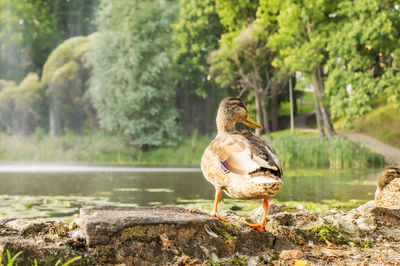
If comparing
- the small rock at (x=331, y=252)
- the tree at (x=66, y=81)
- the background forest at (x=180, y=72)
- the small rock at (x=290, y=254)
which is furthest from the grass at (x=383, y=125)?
the small rock at (x=290, y=254)

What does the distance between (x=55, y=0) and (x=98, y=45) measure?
14302 mm

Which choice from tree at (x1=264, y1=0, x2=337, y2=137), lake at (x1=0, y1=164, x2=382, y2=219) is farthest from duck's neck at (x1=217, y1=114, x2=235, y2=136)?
tree at (x1=264, y1=0, x2=337, y2=137)

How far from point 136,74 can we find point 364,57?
11165 mm

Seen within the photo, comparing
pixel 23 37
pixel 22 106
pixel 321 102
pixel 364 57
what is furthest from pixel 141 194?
pixel 23 37

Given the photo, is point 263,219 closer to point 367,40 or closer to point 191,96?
point 367,40

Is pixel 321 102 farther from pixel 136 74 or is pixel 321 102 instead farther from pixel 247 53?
pixel 136 74

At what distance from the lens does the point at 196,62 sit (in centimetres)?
2700

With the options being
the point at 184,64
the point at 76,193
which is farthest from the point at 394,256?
the point at 184,64

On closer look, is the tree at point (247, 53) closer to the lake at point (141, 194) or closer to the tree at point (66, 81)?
the tree at point (66, 81)

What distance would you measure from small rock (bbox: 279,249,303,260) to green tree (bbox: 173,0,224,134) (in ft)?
76.3

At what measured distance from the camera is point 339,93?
16.8m

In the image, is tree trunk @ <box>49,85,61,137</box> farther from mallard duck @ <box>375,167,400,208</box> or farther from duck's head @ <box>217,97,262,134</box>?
duck's head @ <box>217,97,262,134</box>

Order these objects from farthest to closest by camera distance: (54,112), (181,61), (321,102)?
(54,112) → (181,61) → (321,102)

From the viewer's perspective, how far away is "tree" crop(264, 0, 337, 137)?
18375mm
